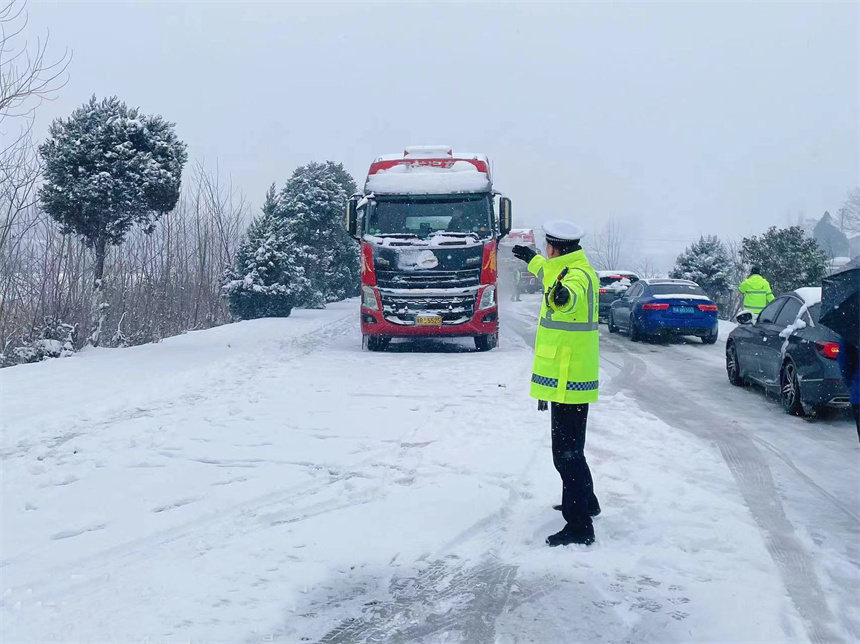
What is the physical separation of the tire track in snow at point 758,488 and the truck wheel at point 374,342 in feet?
16.6

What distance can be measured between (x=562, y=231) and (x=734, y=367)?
8.00m

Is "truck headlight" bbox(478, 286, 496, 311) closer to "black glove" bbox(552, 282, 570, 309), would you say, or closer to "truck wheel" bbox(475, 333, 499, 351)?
"truck wheel" bbox(475, 333, 499, 351)

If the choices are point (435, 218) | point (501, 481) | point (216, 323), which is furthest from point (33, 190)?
point (501, 481)

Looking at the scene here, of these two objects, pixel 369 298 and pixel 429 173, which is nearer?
pixel 369 298

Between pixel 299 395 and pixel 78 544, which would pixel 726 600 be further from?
pixel 299 395

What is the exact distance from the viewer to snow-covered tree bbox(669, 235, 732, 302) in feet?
104

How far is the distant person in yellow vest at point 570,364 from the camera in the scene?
4.61m

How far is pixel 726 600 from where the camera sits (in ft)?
12.7

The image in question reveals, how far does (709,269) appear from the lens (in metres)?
31.8

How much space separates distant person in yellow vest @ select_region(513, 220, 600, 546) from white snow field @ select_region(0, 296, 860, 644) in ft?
0.84

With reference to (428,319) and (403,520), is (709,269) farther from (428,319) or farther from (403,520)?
(403,520)

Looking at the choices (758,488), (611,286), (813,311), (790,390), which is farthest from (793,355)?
(611,286)

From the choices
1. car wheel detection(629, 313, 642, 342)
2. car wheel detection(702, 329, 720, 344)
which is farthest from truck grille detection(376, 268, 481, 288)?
car wheel detection(702, 329, 720, 344)

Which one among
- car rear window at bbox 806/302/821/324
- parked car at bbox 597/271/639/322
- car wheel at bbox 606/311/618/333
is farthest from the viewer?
parked car at bbox 597/271/639/322
